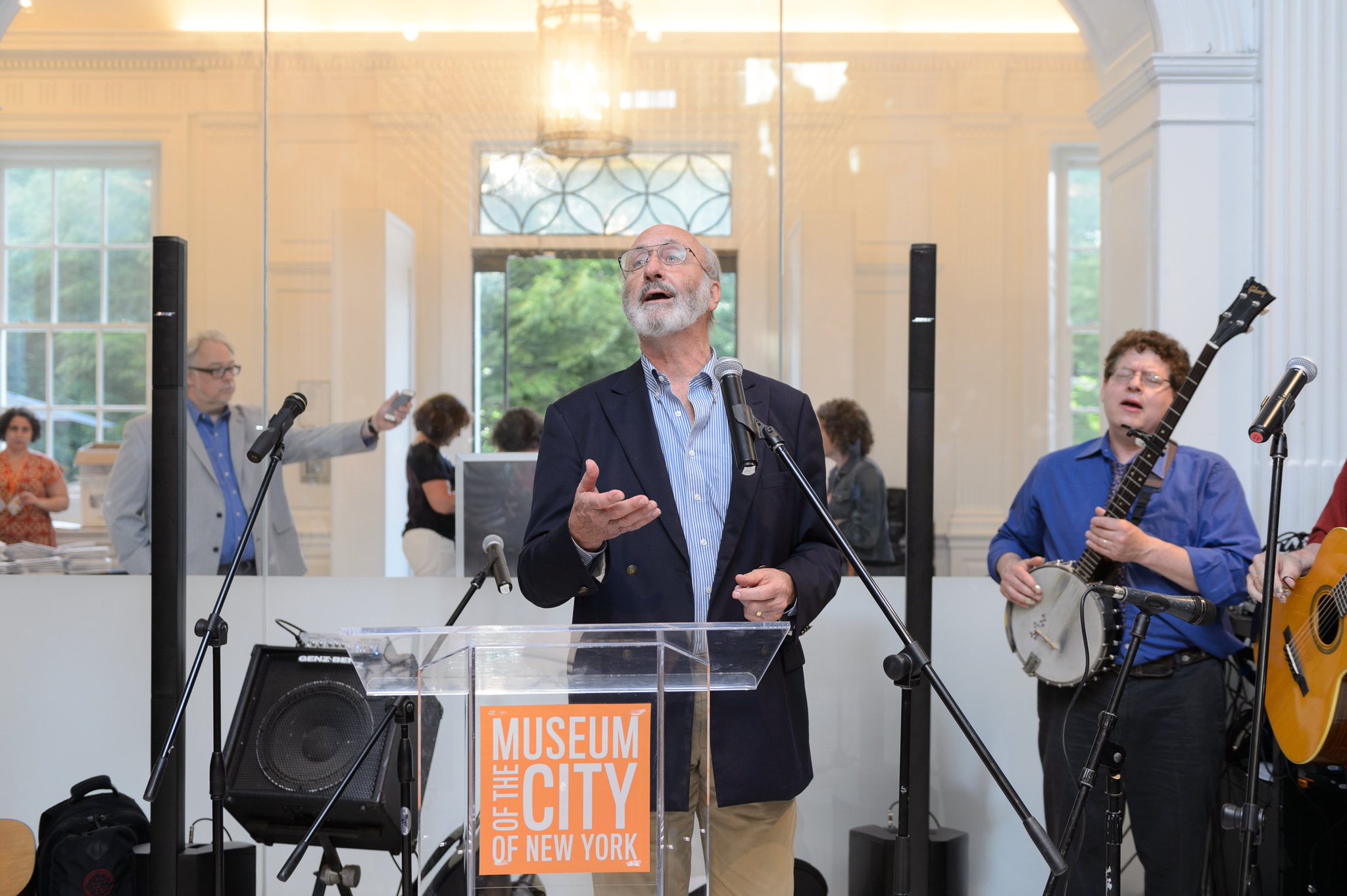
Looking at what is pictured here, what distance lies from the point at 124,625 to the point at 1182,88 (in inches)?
150

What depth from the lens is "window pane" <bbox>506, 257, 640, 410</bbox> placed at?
4227 millimetres

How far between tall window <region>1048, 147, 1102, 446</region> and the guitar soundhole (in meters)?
1.52

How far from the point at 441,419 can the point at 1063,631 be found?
2196 mm

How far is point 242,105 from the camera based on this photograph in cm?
415

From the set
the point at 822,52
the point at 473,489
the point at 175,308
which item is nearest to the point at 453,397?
the point at 473,489

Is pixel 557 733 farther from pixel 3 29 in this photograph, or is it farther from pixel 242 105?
pixel 3 29

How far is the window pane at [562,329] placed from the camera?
13.9 feet

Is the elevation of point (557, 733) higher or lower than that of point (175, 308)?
lower

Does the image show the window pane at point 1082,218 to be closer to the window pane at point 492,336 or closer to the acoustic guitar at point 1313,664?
the acoustic guitar at point 1313,664

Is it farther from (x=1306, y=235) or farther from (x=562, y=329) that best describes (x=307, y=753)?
(x=1306, y=235)

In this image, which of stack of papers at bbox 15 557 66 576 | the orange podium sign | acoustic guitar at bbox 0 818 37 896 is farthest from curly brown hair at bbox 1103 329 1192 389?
stack of papers at bbox 15 557 66 576

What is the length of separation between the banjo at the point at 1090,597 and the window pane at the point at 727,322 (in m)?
1.55

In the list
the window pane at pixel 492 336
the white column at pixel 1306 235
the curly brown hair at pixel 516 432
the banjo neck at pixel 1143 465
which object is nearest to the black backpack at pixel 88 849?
the curly brown hair at pixel 516 432

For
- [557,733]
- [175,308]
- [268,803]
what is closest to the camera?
[557,733]
